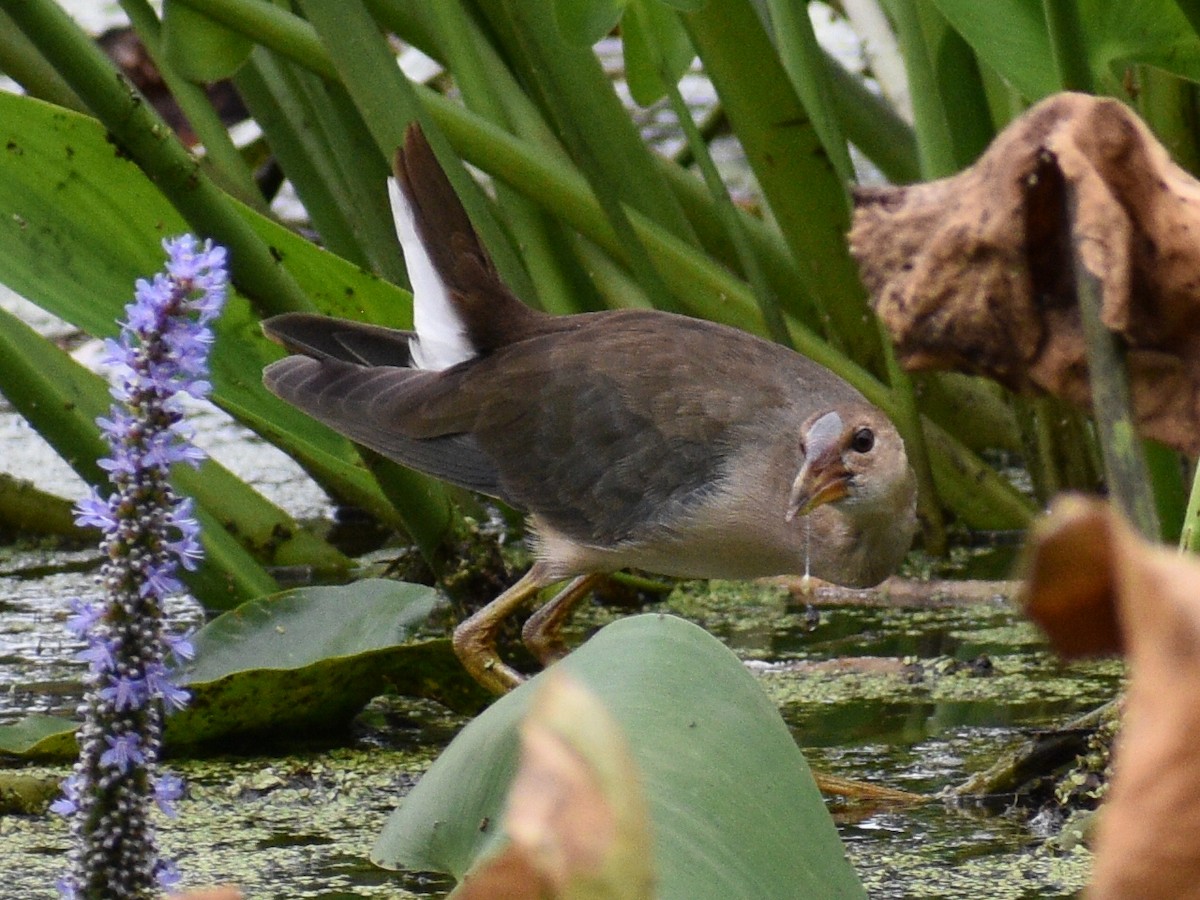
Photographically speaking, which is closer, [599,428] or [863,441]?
[863,441]

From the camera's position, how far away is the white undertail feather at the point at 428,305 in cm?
289

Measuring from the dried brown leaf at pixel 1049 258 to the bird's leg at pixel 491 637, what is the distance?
5.57ft

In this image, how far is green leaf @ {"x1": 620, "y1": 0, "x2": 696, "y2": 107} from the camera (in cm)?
298

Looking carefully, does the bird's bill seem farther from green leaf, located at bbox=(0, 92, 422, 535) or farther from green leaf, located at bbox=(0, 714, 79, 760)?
green leaf, located at bbox=(0, 714, 79, 760)

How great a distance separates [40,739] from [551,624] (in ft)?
3.18

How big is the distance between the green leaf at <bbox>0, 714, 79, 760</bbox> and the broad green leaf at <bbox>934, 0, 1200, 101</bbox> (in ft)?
4.32

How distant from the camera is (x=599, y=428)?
2.81 metres

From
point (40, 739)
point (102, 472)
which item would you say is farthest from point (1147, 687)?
point (102, 472)

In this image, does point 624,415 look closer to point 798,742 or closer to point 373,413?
point 373,413

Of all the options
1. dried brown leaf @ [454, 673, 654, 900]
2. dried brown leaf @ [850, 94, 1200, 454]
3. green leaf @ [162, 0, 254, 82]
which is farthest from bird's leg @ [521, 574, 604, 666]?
dried brown leaf @ [454, 673, 654, 900]

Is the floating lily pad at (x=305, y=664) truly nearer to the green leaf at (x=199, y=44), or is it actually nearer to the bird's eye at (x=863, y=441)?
the bird's eye at (x=863, y=441)

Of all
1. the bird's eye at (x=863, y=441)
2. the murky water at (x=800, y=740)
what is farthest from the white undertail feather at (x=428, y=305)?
the bird's eye at (x=863, y=441)

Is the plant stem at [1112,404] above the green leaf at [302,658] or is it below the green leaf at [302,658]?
above

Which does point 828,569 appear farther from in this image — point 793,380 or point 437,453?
point 437,453
